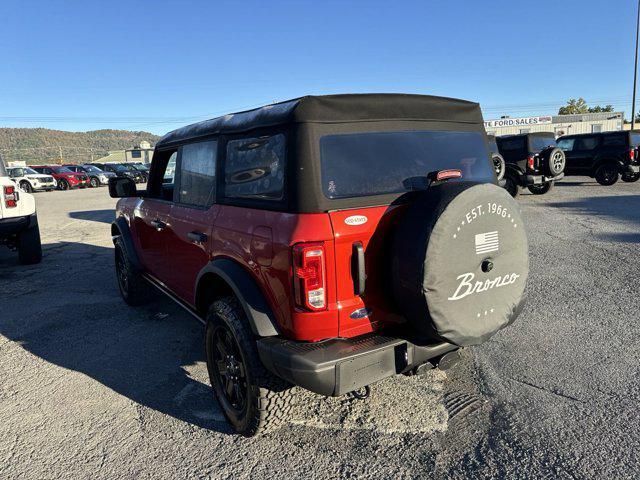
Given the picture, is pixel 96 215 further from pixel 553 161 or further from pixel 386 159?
pixel 553 161

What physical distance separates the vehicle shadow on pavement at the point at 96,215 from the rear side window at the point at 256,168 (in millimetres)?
10511

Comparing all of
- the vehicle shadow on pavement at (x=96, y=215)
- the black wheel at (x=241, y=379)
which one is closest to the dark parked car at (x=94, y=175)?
the vehicle shadow on pavement at (x=96, y=215)

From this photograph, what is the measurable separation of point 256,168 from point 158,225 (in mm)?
1702

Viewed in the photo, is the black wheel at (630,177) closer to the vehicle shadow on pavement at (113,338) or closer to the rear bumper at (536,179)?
Result: the rear bumper at (536,179)

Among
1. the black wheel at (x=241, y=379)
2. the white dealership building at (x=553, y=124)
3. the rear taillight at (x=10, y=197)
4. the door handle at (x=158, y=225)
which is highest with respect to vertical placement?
the white dealership building at (x=553, y=124)

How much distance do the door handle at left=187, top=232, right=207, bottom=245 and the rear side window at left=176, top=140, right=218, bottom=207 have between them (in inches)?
8.2

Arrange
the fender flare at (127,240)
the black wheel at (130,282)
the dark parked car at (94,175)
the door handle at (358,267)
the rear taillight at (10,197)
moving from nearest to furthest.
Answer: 1. the door handle at (358,267)
2. the fender flare at (127,240)
3. the black wheel at (130,282)
4. the rear taillight at (10,197)
5. the dark parked car at (94,175)

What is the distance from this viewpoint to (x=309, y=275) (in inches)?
90.0

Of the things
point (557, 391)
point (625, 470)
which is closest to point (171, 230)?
point (557, 391)

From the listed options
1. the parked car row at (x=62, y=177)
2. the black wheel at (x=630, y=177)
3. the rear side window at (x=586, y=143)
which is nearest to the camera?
the black wheel at (x=630, y=177)

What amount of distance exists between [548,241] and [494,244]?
19.6ft

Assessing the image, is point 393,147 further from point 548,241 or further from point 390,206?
point 548,241

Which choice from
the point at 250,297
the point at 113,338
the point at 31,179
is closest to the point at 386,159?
the point at 250,297

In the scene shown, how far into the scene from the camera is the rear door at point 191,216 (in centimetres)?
316
